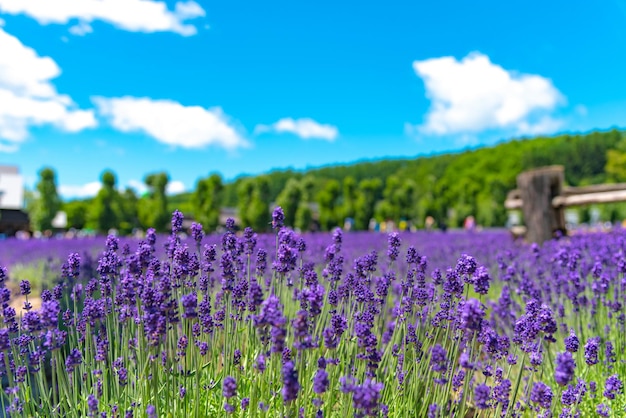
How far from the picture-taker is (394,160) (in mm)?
128250

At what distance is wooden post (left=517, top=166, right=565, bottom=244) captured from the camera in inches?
347

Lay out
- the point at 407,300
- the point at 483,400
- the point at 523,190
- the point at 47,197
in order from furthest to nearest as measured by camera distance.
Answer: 1. the point at 47,197
2. the point at 523,190
3. the point at 407,300
4. the point at 483,400

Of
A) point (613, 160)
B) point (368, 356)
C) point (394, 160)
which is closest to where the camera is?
point (368, 356)

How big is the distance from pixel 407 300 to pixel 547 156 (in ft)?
295

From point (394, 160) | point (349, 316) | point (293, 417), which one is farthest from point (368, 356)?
point (394, 160)

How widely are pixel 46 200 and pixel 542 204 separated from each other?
33757mm

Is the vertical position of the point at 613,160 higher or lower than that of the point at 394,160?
lower

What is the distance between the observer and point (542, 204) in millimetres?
8812

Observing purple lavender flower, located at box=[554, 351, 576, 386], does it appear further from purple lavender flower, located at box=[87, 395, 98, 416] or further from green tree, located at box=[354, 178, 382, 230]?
green tree, located at box=[354, 178, 382, 230]

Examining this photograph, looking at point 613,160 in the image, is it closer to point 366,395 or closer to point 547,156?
point 547,156

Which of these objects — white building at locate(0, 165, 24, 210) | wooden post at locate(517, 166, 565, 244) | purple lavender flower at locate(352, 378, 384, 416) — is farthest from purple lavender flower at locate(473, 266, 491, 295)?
white building at locate(0, 165, 24, 210)

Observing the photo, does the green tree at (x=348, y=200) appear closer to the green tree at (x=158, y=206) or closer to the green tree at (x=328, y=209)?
the green tree at (x=328, y=209)

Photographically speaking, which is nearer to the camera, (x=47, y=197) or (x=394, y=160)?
(x=47, y=197)

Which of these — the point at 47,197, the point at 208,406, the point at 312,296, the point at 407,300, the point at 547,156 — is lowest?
the point at 208,406
